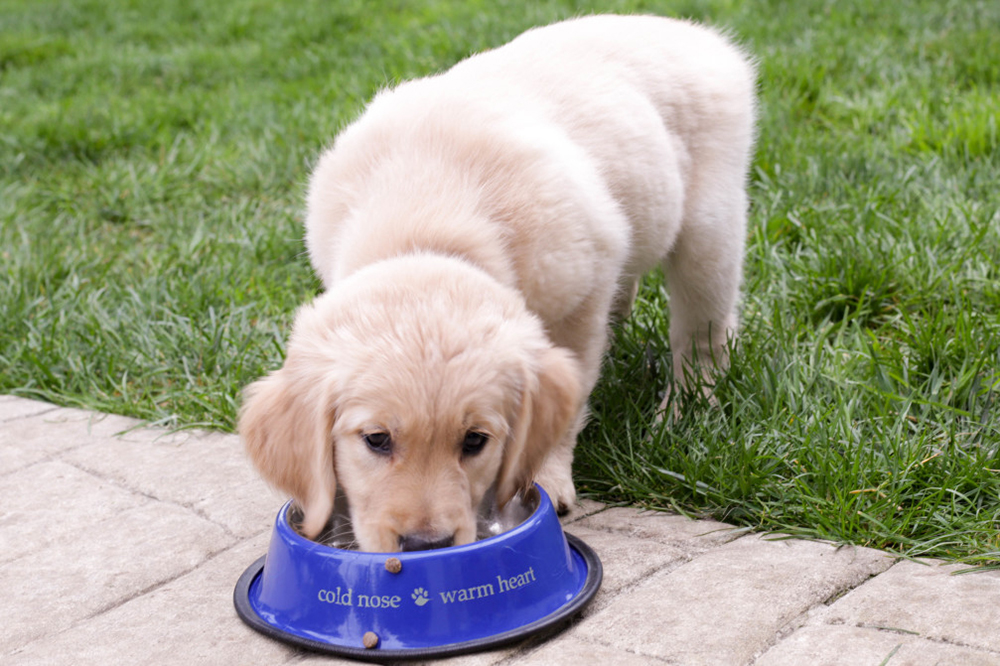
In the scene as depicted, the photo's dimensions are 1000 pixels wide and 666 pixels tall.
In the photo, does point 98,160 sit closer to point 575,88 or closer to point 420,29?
point 420,29

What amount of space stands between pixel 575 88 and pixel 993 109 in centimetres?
262

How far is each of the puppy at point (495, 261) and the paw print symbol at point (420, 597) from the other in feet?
0.34

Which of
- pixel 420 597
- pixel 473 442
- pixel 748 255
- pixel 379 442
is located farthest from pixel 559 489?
pixel 748 255

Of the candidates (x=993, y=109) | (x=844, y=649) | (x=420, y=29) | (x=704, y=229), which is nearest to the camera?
(x=844, y=649)

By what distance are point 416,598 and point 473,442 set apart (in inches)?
13.9

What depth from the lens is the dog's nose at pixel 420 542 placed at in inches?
74.4

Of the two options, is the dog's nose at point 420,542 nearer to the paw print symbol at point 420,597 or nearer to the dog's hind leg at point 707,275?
the paw print symbol at point 420,597

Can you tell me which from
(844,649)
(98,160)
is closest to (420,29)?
(98,160)

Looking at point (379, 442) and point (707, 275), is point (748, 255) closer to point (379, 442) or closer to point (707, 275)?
point (707, 275)

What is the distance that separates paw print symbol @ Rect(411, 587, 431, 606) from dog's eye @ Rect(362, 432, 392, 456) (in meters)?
0.30

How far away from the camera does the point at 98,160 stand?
5.51m

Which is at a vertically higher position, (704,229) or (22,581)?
(704,229)

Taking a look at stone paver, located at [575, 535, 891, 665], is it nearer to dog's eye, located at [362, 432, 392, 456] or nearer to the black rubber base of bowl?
the black rubber base of bowl

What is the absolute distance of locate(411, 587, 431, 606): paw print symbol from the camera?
1.81 metres
